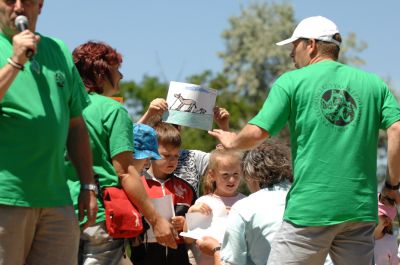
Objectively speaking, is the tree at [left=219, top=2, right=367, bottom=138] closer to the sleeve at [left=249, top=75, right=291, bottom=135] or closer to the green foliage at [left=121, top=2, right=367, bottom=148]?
the green foliage at [left=121, top=2, right=367, bottom=148]

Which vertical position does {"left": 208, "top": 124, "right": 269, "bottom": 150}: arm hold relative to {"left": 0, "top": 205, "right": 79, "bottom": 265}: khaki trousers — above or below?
above

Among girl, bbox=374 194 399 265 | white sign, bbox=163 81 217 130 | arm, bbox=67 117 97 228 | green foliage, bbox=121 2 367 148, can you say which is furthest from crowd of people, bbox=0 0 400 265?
green foliage, bbox=121 2 367 148

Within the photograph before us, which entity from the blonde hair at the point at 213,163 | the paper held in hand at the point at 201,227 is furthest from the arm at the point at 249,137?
the blonde hair at the point at 213,163

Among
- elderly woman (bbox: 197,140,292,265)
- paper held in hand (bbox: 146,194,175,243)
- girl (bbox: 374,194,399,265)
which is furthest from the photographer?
girl (bbox: 374,194,399,265)

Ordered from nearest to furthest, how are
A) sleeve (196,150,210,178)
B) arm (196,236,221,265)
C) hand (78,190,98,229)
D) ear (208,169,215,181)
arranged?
hand (78,190,98,229)
arm (196,236,221,265)
ear (208,169,215,181)
sleeve (196,150,210,178)

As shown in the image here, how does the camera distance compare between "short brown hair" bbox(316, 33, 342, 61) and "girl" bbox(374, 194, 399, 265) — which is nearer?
"short brown hair" bbox(316, 33, 342, 61)

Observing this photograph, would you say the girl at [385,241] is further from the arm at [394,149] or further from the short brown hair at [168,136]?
the arm at [394,149]

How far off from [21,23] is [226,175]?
133 inches

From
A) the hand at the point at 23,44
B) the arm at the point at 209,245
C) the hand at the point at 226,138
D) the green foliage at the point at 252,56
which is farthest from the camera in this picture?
the green foliage at the point at 252,56

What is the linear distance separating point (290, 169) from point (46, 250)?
228 cm

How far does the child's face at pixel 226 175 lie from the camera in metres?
7.50

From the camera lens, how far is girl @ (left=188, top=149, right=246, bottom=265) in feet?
24.3

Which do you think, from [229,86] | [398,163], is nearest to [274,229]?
[398,163]

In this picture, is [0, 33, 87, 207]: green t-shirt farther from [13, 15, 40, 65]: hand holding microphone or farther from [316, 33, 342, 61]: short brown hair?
[316, 33, 342, 61]: short brown hair
